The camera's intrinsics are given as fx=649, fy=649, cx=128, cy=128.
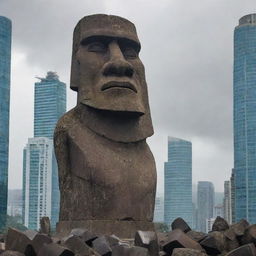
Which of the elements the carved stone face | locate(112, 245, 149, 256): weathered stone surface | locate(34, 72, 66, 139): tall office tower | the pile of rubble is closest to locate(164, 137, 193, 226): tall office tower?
locate(34, 72, 66, 139): tall office tower

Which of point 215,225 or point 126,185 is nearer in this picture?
point 215,225

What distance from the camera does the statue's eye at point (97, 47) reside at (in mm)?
10961

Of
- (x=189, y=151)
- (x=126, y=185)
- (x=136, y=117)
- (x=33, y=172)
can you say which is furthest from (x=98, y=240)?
(x=189, y=151)

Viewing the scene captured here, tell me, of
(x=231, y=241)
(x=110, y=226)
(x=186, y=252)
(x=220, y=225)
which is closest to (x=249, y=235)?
(x=231, y=241)

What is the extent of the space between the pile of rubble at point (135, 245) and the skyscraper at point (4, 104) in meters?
51.7

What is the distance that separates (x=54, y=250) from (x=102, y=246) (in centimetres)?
64

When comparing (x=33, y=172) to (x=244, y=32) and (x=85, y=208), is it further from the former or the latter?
(x=85, y=208)

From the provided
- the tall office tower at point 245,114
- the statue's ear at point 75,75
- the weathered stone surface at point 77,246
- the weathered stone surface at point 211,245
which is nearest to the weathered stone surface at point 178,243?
the weathered stone surface at point 211,245

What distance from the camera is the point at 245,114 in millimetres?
79125

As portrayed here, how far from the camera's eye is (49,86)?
108125 mm

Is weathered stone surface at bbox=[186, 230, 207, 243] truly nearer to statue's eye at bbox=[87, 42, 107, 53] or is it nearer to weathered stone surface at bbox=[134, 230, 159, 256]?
weathered stone surface at bbox=[134, 230, 159, 256]

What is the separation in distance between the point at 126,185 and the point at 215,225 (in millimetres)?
1833

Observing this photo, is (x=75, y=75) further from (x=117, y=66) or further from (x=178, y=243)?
(x=178, y=243)

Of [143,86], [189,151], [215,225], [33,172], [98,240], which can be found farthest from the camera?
[189,151]
